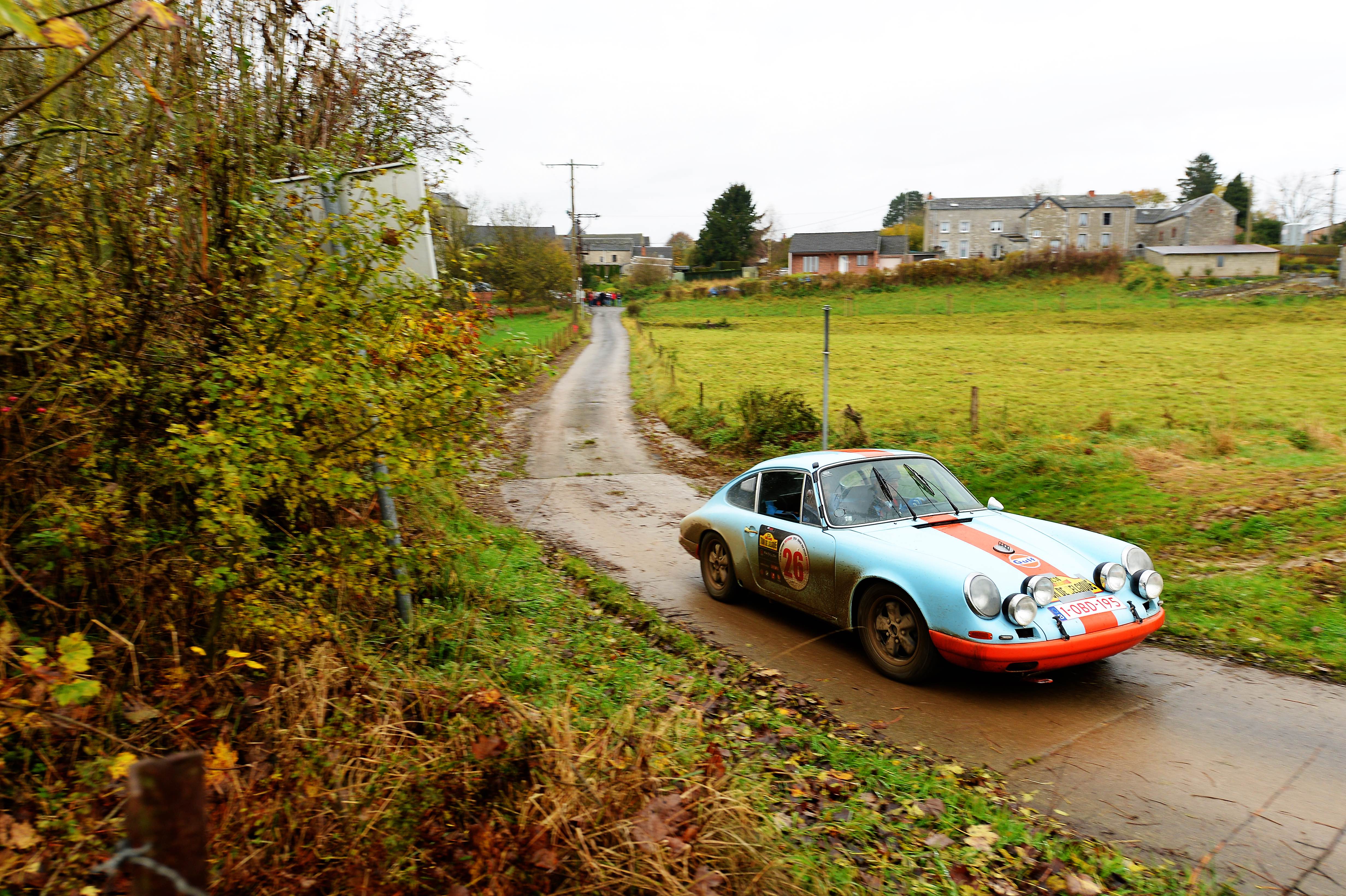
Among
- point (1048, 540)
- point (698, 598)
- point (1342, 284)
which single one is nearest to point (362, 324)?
point (698, 598)

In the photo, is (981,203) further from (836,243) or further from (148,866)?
(148,866)

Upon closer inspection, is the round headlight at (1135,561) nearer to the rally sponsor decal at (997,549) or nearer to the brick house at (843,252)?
the rally sponsor decal at (997,549)

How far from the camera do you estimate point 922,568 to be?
5691 millimetres

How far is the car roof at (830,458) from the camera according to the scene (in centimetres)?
721

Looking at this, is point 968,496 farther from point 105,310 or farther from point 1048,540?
point 105,310

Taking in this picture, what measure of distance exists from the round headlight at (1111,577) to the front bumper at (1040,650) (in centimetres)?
28

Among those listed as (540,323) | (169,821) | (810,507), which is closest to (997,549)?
(810,507)

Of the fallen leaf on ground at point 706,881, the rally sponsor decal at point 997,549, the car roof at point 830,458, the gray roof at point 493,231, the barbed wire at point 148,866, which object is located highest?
the gray roof at point 493,231

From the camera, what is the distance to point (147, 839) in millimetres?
1740

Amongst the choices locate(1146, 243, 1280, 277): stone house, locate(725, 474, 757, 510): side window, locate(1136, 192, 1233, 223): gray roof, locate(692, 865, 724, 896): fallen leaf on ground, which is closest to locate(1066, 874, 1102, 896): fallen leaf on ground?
locate(692, 865, 724, 896): fallen leaf on ground

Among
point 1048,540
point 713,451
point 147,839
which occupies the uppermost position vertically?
point 147,839

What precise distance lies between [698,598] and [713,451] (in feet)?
28.8

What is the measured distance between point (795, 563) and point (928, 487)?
1.35 m

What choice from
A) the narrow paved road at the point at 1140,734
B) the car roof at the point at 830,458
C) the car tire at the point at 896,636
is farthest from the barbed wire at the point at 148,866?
the car roof at the point at 830,458
